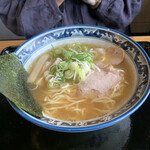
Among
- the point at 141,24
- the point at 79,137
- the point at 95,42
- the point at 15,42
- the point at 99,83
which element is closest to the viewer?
the point at 79,137

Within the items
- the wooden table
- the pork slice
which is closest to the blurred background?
the wooden table

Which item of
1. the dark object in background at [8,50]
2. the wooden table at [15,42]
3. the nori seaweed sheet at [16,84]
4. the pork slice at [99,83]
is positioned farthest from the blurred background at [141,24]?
the nori seaweed sheet at [16,84]

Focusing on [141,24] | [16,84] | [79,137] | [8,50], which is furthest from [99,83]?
[141,24]

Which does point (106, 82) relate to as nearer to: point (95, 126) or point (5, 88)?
point (95, 126)

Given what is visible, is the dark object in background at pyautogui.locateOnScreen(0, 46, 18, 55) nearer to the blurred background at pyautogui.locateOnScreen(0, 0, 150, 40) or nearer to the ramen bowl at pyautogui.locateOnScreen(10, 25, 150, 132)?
the ramen bowl at pyautogui.locateOnScreen(10, 25, 150, 132)

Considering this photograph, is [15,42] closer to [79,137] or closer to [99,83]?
[99,83]

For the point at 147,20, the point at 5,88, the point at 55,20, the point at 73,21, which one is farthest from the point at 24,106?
the point at 147,20
